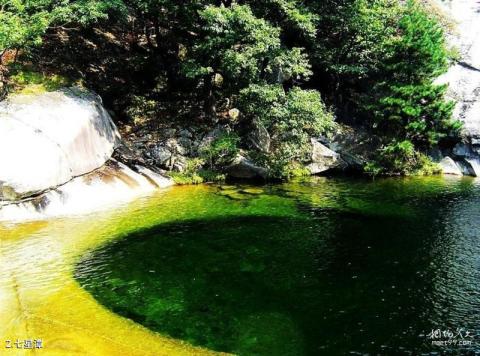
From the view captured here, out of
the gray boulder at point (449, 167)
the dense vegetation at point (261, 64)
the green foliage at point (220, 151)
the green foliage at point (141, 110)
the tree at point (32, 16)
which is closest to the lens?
the tree at point (32, 16)

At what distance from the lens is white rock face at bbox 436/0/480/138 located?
3700 cm

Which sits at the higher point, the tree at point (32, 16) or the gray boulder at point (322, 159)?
the tree at point (32, 16)

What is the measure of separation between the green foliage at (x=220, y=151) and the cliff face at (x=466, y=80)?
1831 centimetres

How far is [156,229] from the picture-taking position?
21.1 m

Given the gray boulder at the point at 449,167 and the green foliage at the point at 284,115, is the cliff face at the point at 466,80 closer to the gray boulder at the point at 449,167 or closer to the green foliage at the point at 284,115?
the gray boulder at the point at 449,167

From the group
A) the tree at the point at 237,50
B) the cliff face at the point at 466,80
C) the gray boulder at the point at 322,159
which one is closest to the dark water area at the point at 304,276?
the gray boulder at the point at 322,159

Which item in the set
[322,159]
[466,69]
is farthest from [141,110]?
[466,69]

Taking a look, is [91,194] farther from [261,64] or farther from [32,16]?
[261,64]

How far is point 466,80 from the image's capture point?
3850cm

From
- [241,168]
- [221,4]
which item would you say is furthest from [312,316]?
[221,4]

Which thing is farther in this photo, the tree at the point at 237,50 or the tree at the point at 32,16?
the tree at the point at 237,50

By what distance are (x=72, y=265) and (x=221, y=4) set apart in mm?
21474

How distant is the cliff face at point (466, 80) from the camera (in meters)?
36.2

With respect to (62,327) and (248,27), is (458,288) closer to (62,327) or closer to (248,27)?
(62,327)
